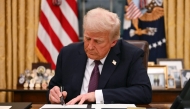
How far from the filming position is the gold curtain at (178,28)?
4.47 m

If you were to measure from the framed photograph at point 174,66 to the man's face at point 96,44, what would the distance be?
2.07 meters

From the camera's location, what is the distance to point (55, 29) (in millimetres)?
4629

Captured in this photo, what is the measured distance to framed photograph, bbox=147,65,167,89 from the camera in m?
4.00

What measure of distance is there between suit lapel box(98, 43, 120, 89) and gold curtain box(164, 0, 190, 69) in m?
2.28

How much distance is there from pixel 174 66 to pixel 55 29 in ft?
5.50

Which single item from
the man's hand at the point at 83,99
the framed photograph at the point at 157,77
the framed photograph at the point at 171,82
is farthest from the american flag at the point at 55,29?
the man's hand at the point at 83,99

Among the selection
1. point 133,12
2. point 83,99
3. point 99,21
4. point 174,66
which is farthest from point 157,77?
point 83,99

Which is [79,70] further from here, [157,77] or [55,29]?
[55,29]

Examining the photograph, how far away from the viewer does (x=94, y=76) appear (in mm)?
2307

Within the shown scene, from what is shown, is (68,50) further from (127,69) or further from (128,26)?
(128,26)

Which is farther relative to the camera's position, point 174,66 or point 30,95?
point 174,66

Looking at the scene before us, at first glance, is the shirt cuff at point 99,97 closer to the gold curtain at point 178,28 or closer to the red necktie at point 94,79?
the red necktie at point 94,79

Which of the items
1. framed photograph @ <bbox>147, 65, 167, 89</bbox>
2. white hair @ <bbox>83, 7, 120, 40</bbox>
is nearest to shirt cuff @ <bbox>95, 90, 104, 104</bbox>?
white hair @ <bbox>83, 7, 120, 40</bbox>

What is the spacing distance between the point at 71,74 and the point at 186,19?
260 centimetres
